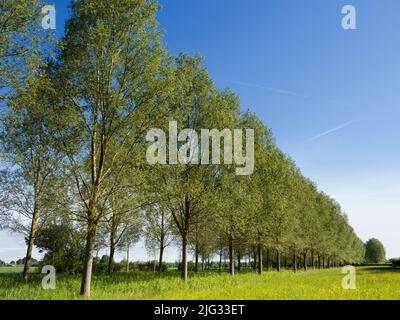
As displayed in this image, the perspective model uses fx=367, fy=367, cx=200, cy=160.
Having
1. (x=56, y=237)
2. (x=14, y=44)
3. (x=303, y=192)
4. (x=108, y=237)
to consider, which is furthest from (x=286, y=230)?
(x=14, y=44)

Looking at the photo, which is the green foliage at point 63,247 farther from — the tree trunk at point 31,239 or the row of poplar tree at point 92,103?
the row of poplar tree at point 92,103

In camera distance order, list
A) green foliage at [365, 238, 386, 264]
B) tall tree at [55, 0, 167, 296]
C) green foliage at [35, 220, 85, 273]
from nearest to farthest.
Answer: tall tree at [55, 0, 167, 296]
green foliage at [35, 220, 85, 273]
green foliage at [365, 238, 386, 264]

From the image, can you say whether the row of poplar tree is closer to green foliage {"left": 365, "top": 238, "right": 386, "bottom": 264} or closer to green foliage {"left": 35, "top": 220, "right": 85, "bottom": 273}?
green foliage {"left": 35, "top": 220, "right": 85, "bottom": 273}

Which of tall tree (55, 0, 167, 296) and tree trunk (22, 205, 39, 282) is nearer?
tall tree (55, 0, 167, 296)

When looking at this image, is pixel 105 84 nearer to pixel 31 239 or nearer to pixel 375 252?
pixel 31 239

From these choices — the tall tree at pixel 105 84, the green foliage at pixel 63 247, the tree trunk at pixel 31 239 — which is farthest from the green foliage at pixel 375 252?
the tall tree at pixel 105 84

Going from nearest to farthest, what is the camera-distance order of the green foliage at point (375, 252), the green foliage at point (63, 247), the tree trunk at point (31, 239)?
1. the tree trunk at point (31, 239)
2. the green foliage at point (63, 247)
3. the green foliage at point (375, 252)

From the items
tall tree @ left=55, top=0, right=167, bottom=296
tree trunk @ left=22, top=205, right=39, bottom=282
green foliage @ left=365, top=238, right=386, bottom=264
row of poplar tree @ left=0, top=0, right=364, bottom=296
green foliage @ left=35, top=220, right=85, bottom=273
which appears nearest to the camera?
row of poplar tree @ left=0, top=0, right=364, bottom=296

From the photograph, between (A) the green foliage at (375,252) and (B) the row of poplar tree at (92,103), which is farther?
(A) the green foliage at (375,252)

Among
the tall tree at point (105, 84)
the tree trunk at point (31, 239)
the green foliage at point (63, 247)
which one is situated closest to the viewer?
the tall tree at point (105, 84)

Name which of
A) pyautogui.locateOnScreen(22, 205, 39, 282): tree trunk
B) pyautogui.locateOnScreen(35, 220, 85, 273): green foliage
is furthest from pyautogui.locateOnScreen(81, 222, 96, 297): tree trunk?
pyautogui.locateOnScreen(35, 220, 85, 273): green foliage

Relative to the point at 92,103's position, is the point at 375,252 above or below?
below

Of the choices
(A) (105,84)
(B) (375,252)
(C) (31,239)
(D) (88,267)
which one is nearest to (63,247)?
(C) (31,239)

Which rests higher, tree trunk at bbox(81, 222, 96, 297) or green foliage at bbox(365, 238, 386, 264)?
tree trunk at bbox(81, 222, 96, 297)
